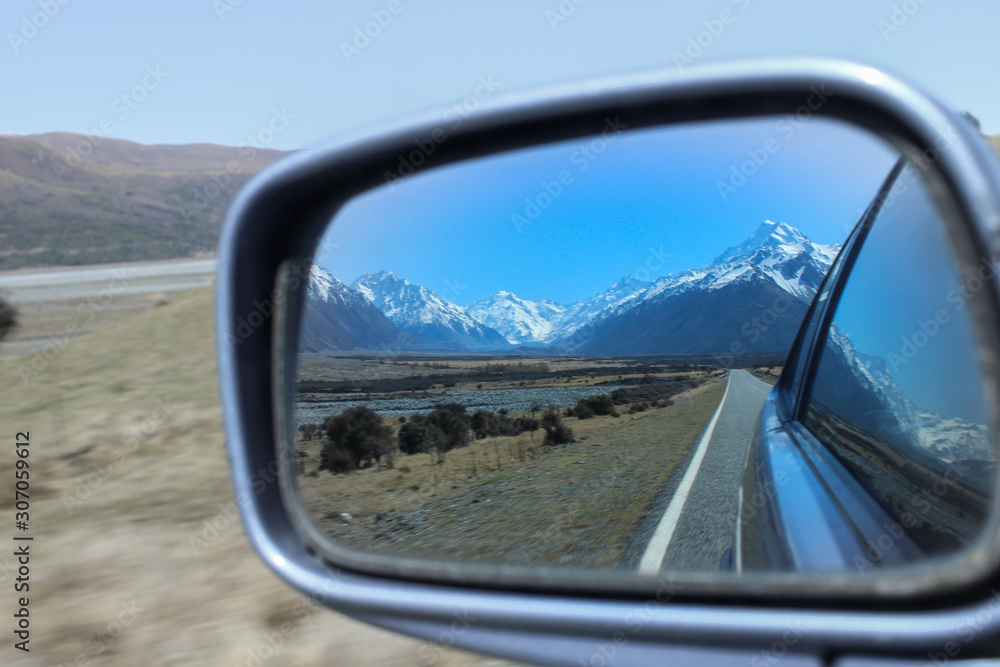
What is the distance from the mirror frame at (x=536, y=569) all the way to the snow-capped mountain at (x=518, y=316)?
1.21ft

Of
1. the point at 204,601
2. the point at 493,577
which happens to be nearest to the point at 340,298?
the point at 493,577

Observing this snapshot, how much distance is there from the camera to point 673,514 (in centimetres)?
185

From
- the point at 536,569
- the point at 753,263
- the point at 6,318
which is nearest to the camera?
the point at 536,569

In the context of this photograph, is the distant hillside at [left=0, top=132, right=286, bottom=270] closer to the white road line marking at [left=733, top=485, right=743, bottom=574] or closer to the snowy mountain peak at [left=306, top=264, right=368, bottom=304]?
the snowy mountain peak at [left=306, top=264, right=368, bottom=304]

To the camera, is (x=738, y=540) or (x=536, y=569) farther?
(x=738, y=540)

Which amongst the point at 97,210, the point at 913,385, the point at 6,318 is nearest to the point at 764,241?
the point at 913,385

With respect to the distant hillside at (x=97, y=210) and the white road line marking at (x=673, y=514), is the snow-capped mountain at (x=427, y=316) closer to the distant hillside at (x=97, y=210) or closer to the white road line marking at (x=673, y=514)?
the white road line marking at (x=673, y=514)

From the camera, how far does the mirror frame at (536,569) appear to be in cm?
98

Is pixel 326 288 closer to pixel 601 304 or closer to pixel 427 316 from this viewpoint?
pixel 427 316

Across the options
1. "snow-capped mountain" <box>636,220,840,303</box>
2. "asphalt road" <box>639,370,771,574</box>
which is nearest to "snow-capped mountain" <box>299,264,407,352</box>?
"snow-capped mountain" <box>636,220,840,303</box>

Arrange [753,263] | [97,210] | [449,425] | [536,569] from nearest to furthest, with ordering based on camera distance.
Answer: [536,569]
[753,263]
[449,425]
[97,210]

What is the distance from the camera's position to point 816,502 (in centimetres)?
171

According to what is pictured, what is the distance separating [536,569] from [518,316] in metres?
0.59

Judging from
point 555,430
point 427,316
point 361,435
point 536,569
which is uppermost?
point 427,316
